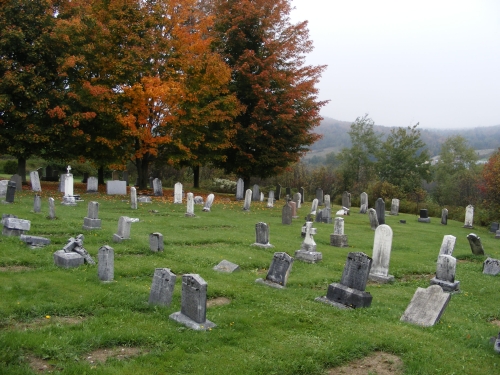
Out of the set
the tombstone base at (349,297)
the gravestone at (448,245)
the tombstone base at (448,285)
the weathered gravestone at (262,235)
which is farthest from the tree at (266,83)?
the tombstone base at (349,297)

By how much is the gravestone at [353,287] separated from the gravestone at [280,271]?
1.00m

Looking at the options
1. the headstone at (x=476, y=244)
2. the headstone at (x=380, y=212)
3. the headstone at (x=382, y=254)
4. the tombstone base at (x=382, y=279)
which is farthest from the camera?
the headstone at (x=380, y=212)

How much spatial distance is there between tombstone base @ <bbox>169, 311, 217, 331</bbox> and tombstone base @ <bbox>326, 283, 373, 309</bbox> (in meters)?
2.81

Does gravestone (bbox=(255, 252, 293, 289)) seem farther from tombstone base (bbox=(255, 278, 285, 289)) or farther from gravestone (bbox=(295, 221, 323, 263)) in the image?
gravestone (bbox=(295, 221, 323, 263))

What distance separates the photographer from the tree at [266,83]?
31.0m

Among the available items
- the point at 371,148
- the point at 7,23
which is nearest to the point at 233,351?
the point at 7,23

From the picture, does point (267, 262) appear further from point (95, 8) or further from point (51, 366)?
point (95, 8)

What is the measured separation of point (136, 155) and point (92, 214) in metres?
14.3

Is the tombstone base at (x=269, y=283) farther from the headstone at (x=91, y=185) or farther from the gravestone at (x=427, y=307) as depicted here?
the headstone at (x=91, y=185)

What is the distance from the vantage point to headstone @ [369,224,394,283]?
11766mm

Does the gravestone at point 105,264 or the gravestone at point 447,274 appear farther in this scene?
the gravestone at point 447,274

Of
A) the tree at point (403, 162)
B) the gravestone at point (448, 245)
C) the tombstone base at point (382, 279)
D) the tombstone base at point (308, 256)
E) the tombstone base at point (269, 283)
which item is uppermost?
the tree at point (403, 162)

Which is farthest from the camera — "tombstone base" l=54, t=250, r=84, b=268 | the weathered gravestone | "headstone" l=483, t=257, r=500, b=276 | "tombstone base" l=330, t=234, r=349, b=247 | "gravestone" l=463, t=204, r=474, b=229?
"gravestone" l=463, t=204, r=474, b=229

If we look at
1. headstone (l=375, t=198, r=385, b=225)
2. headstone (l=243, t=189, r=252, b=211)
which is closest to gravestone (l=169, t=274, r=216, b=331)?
headstone (l=243, t=189, r=252, b=211)
